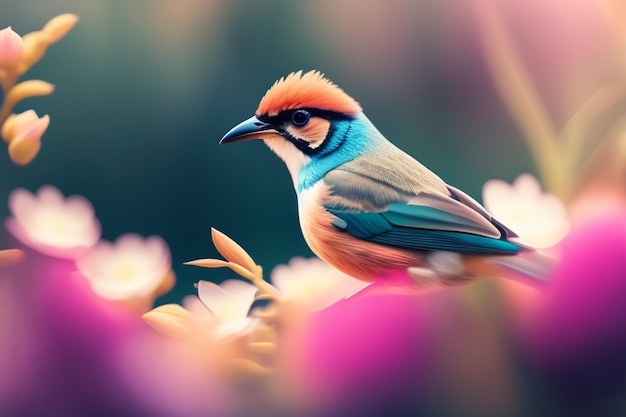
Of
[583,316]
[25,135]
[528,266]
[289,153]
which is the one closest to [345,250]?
[289,153]

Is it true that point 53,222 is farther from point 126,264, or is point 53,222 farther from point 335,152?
point 335,152

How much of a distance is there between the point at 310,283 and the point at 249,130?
292 mm

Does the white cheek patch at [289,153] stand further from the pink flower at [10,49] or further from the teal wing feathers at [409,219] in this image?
the pink flower at [10,49]

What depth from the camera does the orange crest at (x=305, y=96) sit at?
0.95m

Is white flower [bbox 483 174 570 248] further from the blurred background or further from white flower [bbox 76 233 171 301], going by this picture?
white flower [bbox 76 233 171 301]

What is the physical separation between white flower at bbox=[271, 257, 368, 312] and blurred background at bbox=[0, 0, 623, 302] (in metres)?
0.03

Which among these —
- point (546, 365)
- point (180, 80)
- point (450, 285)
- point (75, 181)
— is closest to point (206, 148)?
point (180, 80)

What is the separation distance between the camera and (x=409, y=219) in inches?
35.9

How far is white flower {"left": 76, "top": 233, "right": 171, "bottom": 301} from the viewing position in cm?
98

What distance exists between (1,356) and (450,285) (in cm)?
78

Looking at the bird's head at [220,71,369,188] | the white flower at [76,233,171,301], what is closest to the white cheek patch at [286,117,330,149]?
the bird's head at [220,71,369,188]

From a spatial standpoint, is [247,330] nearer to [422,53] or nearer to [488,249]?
[488,249]

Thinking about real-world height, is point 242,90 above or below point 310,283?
above

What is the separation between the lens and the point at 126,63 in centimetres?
100
